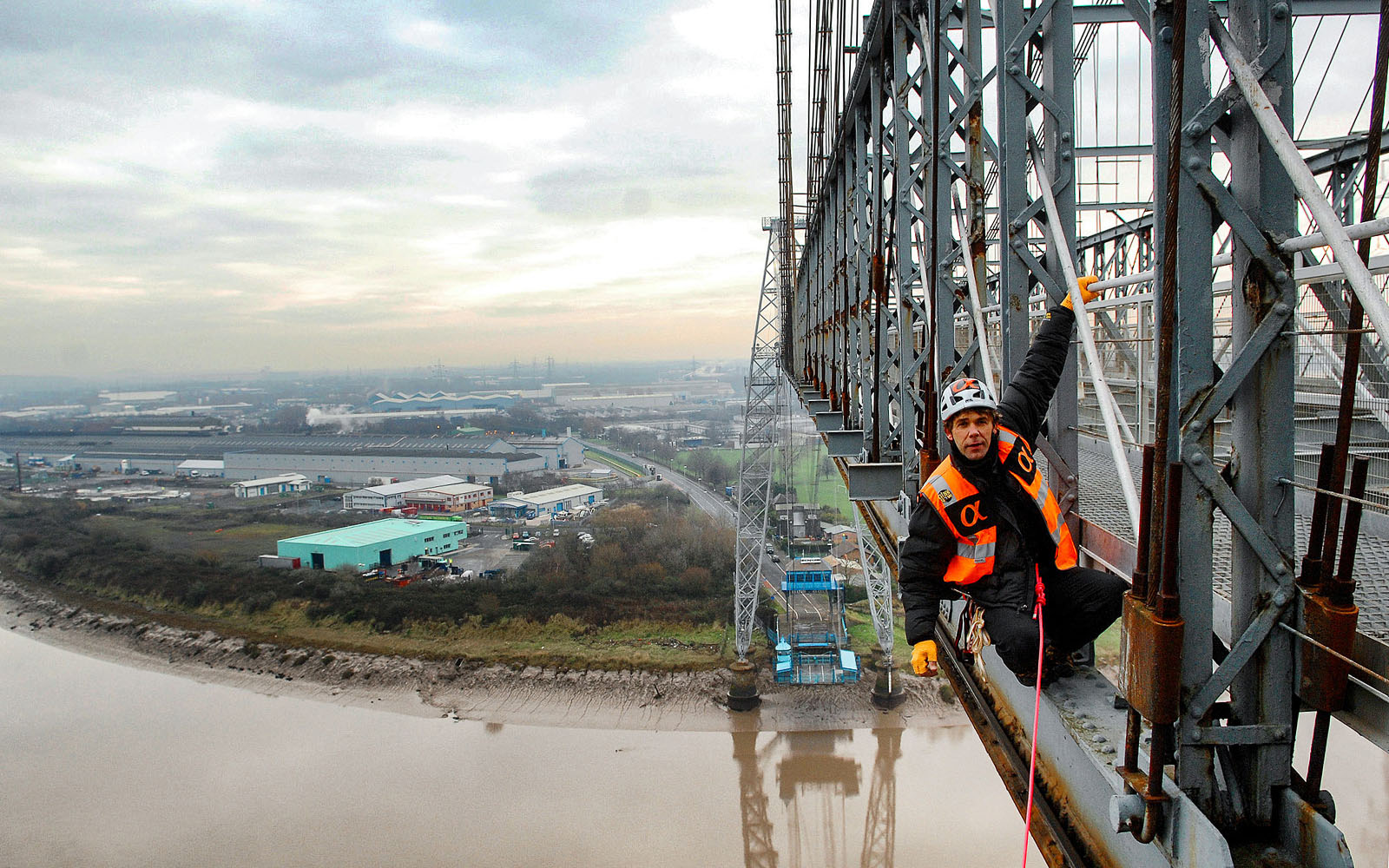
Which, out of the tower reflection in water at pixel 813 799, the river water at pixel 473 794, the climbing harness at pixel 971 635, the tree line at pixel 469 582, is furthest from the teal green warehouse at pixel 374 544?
the climbing harness at pixel 971 635

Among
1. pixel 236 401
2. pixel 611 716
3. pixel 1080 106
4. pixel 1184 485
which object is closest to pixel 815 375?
pixel 1080 106

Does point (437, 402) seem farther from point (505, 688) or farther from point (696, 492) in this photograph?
point (505, 688)

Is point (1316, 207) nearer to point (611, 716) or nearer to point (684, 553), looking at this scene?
point (611, 716)

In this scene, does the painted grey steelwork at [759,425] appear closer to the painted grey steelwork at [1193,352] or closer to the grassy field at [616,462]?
the painted grey steelwork at [1193,352]

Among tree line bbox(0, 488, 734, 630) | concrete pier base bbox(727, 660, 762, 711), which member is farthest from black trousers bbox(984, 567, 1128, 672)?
tree line bbox(0, 488, 734, 630)

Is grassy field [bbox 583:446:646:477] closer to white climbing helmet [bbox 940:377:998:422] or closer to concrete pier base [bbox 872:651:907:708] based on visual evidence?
concrete pier base [bbox 872:651:907:708]

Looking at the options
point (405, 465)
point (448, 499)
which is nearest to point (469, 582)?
point (448, 499)
